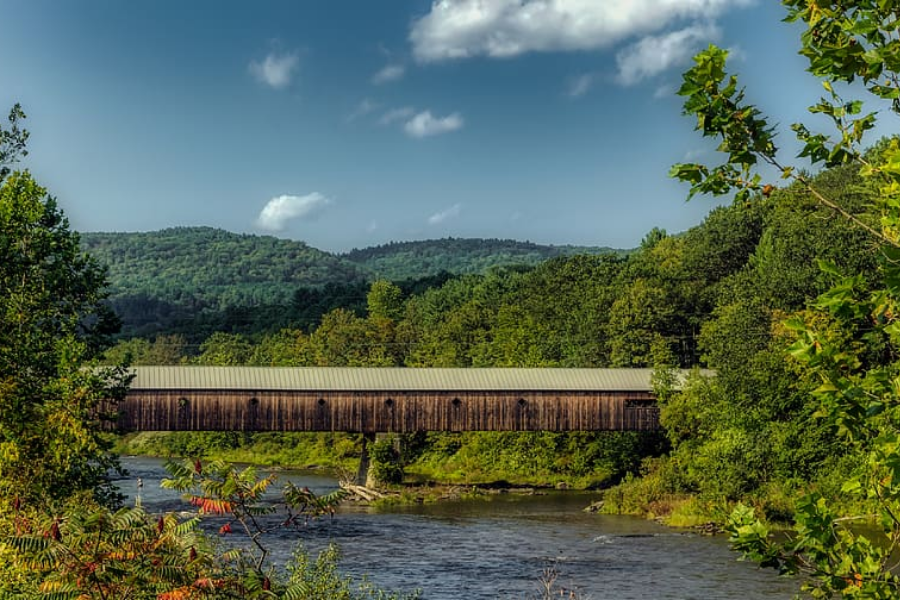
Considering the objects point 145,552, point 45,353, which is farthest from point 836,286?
point 45,353

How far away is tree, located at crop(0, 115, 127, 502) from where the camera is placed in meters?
18.1

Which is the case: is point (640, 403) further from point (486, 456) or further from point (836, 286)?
point (836, 286)

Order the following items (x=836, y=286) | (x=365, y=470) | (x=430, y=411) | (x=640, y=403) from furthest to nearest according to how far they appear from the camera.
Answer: (x=365, y=470) → (x=640, y=403) → (x=430, y=411) → (x=836, y=286)

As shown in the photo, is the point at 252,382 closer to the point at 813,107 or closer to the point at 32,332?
the point at 32,332

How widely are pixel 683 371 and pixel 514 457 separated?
8619 mm

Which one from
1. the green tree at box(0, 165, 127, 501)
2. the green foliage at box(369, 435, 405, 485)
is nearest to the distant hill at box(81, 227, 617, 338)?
the green foliage at box(369, 435, 405, 485)

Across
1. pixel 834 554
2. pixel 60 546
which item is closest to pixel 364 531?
pixel 60 546

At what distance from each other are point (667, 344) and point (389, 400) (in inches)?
667

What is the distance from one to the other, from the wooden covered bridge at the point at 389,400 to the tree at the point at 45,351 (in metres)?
13.9

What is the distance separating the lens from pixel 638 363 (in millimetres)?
50156

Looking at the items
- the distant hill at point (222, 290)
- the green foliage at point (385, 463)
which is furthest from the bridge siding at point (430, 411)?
the distant hill at point (222, 290)

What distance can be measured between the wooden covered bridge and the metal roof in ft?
0.11

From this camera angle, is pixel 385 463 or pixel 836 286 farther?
pixel 385 463

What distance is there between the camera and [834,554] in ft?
18.4
